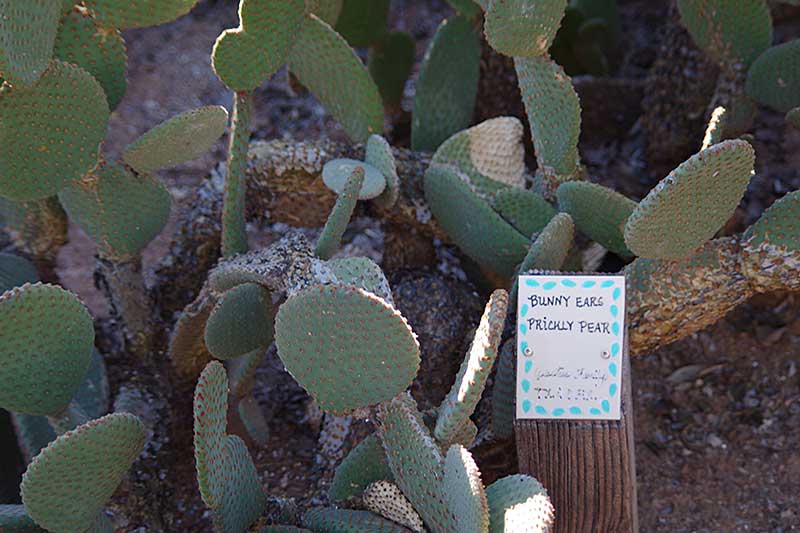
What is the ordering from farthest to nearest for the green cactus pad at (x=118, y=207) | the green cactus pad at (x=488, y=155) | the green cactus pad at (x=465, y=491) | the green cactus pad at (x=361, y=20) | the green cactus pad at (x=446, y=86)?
the green cactus pad at (x=361, y=20) → the green cactus pad at (x=446, y=86) → the green cactus pad at (x=488, y=155) → the green cactus pad at (x=118, y=207) → the green cactus pad at (x=465, y=491)

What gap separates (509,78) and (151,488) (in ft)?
4.92

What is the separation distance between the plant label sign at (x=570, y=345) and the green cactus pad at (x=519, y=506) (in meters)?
0.24

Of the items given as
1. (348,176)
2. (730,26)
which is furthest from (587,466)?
(730,26)

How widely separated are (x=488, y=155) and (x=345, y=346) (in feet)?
2.99

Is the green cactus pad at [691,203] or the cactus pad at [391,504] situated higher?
the green cactus pad at [691,203]

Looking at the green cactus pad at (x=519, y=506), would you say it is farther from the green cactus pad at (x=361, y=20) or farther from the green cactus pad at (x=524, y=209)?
the green cactus pad at (x=361, y=20)

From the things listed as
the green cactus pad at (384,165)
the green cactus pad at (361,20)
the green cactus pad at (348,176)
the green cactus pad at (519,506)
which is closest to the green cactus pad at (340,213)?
the green cactus pad at (348,176)

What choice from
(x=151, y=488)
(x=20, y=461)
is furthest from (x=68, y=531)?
(x=20, y=461)

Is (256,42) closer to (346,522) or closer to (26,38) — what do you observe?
(26,38)

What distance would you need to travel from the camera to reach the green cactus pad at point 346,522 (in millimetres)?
1482

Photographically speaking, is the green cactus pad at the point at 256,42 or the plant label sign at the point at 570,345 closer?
the plant label sign at the point at 570,345

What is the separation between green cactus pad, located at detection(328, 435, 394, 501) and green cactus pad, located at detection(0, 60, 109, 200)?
741 mm

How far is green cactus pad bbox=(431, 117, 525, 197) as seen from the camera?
7.15ft

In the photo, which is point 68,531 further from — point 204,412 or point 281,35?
point 281,35
